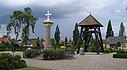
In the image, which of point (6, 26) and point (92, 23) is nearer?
point (92, 23)

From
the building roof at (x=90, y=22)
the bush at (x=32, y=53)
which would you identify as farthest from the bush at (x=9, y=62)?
the building roof at (x=90, y=22)

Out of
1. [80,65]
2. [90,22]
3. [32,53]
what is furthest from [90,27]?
[80,65]

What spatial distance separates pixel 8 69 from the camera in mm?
17922

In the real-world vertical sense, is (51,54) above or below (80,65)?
above

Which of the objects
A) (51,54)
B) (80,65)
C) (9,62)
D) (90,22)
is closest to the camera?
(9,62)

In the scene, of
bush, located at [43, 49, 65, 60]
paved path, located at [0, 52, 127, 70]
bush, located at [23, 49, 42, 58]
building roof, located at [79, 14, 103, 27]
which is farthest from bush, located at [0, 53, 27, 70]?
building roof, located at [79, 14, 103, 27]

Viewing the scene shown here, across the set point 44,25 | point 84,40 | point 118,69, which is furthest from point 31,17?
point 118,69

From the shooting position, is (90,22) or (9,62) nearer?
(9,62)

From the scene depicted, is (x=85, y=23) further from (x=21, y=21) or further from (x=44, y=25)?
(x=21, y=21)

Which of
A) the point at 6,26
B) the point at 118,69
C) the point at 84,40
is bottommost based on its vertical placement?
the point at 118,69

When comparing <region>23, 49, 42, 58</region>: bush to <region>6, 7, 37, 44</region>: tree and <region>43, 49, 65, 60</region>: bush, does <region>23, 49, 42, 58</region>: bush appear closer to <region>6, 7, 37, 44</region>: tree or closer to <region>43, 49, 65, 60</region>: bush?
<region>43, 49, 65, 60</region>: bush

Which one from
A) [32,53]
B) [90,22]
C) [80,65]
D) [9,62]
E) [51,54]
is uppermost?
[90,22]

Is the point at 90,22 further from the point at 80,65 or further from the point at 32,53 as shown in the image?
the point at 80,65

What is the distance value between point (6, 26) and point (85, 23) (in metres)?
35.9
